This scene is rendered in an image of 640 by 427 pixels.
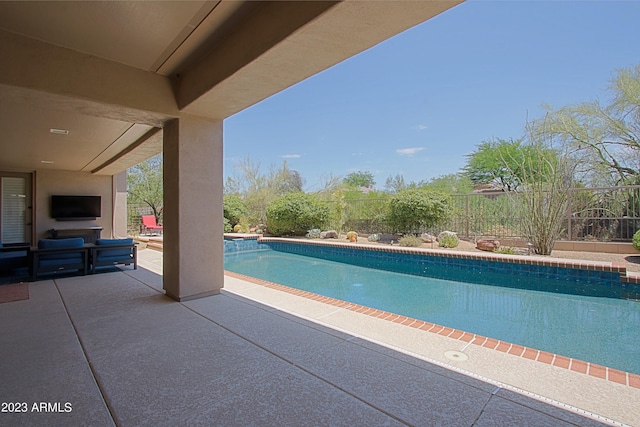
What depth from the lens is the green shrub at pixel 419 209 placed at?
10148 mm

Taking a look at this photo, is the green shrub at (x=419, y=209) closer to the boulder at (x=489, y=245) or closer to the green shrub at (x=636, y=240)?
the boulder at (x=489, y=245)

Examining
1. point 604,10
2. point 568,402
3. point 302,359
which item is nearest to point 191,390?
point 302,359

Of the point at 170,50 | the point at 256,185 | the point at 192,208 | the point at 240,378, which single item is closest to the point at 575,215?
the point at 192,208

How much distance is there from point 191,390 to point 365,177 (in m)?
35.1

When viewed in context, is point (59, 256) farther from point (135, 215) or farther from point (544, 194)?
point (135, 215)

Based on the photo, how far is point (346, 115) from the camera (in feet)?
83.7

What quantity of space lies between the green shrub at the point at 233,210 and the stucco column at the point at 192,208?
9.89 meters

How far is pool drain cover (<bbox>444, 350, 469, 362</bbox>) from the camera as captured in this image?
7.64 feet

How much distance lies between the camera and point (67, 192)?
8961 mm

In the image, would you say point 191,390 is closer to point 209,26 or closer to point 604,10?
point 209,26

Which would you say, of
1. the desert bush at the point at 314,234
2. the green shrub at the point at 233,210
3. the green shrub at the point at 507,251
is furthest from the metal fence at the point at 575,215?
the green shrub at the point at 233,210

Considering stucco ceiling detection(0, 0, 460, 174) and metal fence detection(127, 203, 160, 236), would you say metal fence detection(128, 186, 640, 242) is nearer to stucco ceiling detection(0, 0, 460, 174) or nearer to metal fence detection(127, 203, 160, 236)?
stucco ceiling detection(0, 0, 460, 174)

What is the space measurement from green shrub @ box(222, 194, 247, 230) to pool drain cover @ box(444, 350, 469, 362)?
12.5m

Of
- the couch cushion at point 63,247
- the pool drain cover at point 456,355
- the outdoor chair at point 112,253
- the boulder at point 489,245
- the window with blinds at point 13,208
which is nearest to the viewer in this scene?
the pool drain cover at point 456,355
